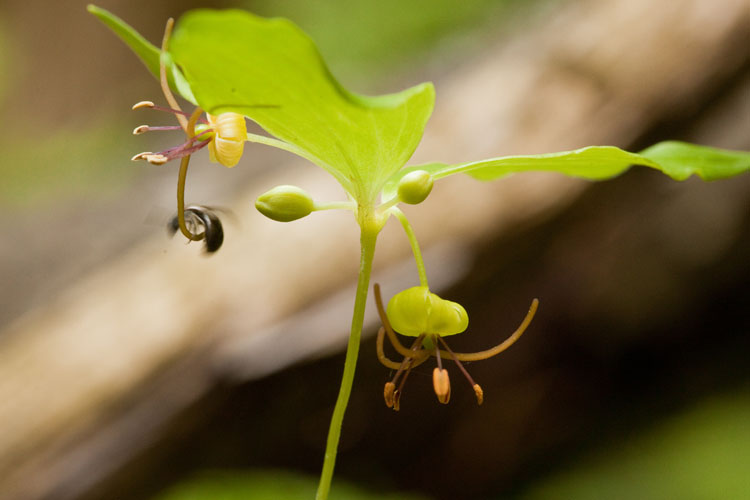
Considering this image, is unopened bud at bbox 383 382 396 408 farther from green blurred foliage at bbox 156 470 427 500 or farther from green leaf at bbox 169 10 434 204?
green blurred foliage at bbox 156 470 427 500

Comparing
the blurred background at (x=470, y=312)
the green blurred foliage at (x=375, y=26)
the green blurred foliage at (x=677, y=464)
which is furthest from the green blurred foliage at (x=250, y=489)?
the green blurred foliage at (x=375, y=26)

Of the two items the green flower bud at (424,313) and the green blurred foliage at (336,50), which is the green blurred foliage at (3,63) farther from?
the green flower bud at (424,313)

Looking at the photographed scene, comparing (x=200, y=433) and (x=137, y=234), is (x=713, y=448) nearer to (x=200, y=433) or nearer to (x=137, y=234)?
(x=200, y=433)

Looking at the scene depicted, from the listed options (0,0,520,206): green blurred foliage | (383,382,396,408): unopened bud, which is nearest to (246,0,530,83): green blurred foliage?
(0,0,520,206): green blurred foliage

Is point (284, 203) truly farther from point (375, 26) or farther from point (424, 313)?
point (375, 26)

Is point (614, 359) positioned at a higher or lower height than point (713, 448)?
higher

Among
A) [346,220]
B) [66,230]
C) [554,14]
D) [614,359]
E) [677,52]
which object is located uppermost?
[554,14]

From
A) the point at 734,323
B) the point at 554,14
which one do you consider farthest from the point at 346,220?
the point at 734,323

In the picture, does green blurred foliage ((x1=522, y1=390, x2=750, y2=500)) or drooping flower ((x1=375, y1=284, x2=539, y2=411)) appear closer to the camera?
drooping flower ((x1=375, y1=284, x2=539, y2=411))

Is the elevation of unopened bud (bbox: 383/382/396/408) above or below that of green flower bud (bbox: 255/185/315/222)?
below
